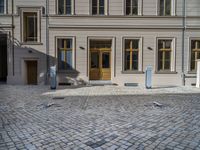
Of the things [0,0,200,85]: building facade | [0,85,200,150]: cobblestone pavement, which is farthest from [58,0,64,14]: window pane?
[0,85,200,150]: cobblestone pavement

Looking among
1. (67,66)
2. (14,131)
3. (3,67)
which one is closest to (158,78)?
(67,66)

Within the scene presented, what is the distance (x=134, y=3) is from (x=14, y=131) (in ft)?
42.3

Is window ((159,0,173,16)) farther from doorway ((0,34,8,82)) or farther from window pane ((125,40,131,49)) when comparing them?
doorway ((0,34,8,82))

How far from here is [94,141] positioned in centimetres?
425

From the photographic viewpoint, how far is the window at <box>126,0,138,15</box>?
579 inches

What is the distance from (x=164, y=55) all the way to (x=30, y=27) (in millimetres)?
10401

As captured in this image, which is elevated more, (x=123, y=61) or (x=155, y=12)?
(x=155, y=12)

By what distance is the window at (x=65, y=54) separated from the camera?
14.6m

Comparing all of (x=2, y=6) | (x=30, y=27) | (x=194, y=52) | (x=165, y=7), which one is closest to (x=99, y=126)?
(x=30, y=27)

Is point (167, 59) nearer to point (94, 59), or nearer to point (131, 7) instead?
A: point (131, 7)

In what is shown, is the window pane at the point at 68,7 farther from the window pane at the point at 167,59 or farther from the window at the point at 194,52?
the window at the point at 194,52

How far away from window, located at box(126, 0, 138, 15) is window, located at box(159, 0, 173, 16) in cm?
188

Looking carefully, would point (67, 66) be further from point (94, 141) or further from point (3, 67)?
point (94, 141)

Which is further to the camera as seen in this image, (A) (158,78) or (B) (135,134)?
(A) (158,78)
